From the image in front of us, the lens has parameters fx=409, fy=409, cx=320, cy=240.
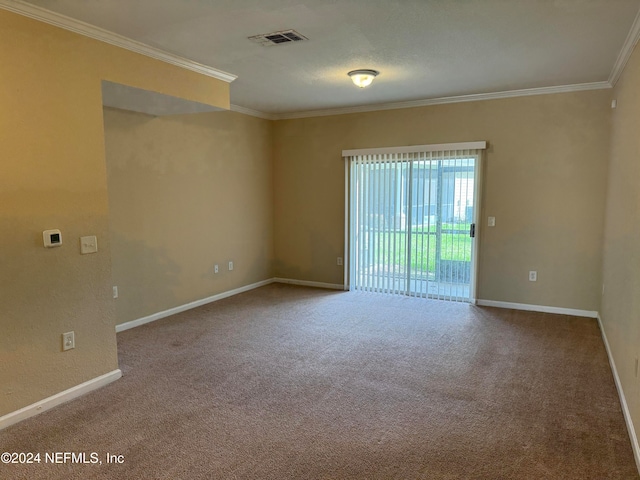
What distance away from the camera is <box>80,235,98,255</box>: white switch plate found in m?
2.93

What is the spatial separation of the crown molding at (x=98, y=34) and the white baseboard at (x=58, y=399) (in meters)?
2.51

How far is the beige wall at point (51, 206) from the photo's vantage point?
255 cm

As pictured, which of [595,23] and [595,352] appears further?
[595,352]

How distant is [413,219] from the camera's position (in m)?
5.62

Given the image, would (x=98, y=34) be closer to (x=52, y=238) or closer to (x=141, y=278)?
(x=52, y=238)

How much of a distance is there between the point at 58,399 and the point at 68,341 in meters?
0.40

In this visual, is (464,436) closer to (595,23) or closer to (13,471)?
(13,471)

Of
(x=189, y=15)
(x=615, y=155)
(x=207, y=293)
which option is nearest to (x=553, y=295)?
(x=615, y=155)

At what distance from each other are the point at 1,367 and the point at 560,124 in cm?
563

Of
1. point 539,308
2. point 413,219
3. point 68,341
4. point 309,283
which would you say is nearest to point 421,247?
point 413,219

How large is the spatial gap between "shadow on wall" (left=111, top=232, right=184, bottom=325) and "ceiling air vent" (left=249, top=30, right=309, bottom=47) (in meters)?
2.47

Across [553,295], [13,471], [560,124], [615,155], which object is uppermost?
[560,124]

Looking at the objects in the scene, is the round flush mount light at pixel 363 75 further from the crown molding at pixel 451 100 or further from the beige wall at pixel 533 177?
the beige wall at pixel 533 177

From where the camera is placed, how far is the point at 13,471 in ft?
7.16
